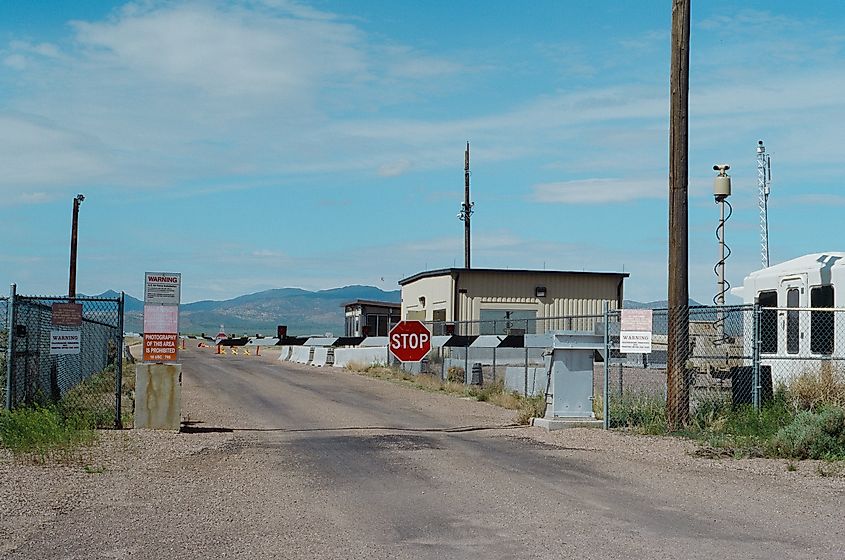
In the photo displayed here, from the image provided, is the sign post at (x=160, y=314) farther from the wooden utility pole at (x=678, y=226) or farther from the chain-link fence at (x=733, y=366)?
the wooden utility pole at (x=678, y=226)

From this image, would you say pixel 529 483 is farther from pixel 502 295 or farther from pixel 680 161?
pixel 502 295

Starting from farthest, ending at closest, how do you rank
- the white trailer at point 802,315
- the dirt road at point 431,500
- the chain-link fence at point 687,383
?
the white trailer at point 802,315 < the chain-link fence at point 687,383 < the dirt road at point 431,500

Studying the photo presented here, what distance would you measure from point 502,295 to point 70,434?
96.5 ft

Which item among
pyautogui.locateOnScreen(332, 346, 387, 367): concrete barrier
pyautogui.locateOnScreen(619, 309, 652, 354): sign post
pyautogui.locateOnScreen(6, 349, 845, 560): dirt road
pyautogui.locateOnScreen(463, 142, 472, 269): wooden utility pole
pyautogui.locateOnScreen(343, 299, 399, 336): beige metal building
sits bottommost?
pyautogui.locateOnScreen(6, 349, 845, 560): dirt road

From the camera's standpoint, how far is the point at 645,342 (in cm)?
1577

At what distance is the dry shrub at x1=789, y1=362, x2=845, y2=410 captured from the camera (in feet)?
53.3

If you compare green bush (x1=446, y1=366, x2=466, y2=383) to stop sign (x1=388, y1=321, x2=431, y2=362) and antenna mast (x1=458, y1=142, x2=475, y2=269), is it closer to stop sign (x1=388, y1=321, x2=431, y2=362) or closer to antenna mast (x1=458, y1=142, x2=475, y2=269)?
stop sign (x1=388, y1=321, x2=431, y2=362)

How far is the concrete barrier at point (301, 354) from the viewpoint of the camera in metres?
42.1

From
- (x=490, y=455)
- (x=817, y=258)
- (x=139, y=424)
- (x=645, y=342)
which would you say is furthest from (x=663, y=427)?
(x=139, y=424)

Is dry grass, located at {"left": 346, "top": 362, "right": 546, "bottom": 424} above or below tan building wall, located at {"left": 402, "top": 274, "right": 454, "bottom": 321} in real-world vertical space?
below

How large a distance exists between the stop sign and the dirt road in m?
5.70

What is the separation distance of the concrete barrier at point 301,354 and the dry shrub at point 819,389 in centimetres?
2711

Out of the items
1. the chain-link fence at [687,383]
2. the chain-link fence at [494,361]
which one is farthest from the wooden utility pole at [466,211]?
the chain-link fence at [687,383]

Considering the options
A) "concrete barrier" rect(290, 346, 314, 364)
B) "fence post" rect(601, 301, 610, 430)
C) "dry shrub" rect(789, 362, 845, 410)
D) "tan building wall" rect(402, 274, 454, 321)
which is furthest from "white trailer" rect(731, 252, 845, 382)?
"concrete barrier" rect(290, 346, 314, 364)
